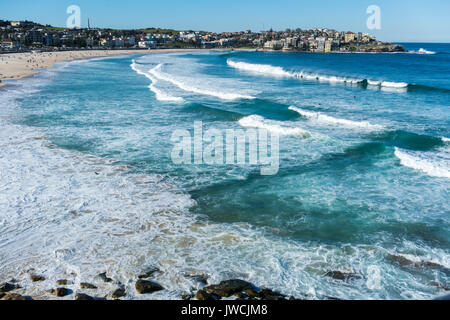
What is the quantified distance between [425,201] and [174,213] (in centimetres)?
810

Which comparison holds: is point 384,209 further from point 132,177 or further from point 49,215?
point 49,215

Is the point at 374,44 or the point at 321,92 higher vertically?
the point at 374,44

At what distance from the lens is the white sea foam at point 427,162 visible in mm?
14173

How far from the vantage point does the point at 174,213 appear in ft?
35.0

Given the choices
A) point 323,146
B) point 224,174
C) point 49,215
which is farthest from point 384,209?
point 49,215

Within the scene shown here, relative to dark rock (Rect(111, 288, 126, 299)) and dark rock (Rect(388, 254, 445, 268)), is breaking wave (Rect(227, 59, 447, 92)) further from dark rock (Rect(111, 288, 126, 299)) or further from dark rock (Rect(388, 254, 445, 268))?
dark rock (Rect(111, 288, 126, 299))

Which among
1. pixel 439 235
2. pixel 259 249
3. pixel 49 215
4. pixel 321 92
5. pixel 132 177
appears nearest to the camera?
pixel 259 249

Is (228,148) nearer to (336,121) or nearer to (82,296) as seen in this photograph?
(336,121)

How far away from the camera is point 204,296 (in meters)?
6.92

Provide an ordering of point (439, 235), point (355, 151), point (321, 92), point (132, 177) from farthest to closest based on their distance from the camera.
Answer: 1. point (321, 92)
2. point (355, 151)
3. point (132, 177)
4. point (439, 235)

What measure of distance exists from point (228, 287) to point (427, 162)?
1171 centimetres

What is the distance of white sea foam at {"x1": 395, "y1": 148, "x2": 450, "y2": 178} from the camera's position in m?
14.2

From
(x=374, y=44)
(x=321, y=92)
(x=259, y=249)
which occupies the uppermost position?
(x=374, y=44)

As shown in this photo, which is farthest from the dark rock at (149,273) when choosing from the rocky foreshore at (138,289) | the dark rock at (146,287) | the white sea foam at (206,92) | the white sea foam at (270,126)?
the white sea foam at (206,92)
